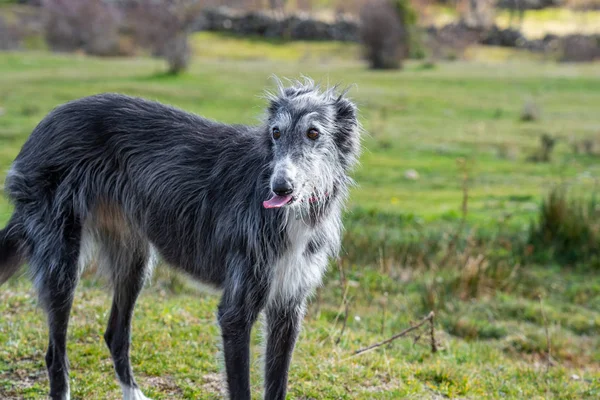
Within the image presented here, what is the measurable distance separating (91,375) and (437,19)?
2443 inches

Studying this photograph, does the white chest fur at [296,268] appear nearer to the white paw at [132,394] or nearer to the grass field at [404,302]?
the grass field at [404,302]

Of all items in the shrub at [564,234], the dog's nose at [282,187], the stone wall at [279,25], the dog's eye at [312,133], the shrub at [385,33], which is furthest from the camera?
the stone wall at [279,25]

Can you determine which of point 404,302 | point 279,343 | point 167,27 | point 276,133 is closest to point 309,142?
point 276,133

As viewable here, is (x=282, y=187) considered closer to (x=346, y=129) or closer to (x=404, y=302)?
(x=346, y=129)

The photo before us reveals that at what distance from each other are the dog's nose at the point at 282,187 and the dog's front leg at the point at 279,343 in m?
1.24

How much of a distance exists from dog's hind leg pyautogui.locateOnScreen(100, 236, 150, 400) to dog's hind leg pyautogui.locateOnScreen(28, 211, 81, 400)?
0.43 m

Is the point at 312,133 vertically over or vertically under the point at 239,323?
over

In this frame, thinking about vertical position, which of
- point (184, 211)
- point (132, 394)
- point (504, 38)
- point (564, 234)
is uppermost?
point (504, 38)

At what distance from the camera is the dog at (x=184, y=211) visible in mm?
5363

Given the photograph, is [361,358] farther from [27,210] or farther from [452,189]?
[452,189]

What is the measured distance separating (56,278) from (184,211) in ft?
3.70

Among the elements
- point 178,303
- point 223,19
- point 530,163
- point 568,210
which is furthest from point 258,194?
point 223,19

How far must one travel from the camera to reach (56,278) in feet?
19.6

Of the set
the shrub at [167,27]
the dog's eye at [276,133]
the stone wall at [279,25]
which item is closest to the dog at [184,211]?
the dog's eye at [276,133]
